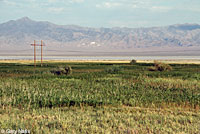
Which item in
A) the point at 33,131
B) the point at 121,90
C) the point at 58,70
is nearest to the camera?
the point at 33,131

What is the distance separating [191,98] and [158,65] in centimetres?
3047

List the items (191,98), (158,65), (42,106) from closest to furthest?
(42,106)
(191,98)
(158,65)

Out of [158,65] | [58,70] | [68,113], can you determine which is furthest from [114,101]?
[158,65]

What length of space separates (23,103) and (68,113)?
4033 millimetres

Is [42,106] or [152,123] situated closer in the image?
[152,123]

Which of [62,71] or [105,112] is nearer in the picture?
[105,112]

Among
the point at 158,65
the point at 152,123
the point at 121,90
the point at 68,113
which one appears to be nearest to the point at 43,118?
the point at 68,113

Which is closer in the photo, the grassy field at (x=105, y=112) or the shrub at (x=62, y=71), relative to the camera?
the grassy field at (x=105, y=112)

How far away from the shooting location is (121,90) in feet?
79.3

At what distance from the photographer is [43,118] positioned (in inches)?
587

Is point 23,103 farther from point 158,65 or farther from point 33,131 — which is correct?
point 158,65

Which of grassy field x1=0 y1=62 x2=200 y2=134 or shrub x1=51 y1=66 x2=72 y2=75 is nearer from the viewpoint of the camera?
grassy field x1=0 y1=62 x2=200 y2=134

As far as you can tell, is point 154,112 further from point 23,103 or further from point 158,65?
point 158,65

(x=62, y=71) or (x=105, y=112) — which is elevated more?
(x=105, y=112)
